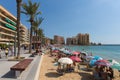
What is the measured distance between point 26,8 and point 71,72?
21.5 metres

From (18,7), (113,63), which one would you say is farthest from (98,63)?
(18,7)

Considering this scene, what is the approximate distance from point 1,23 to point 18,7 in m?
52.5

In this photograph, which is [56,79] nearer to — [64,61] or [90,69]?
[64,61]

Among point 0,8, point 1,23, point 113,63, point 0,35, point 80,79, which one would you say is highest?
point 0,8

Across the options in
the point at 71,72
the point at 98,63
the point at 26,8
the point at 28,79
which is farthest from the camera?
the point at 26,8

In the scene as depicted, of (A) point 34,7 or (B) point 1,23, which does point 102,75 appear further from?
(B) point 1,23

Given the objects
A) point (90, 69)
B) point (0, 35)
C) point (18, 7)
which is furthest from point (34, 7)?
point (0, 35)

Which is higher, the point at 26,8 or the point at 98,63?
the point at 26,8

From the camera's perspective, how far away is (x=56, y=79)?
13055 millimetres

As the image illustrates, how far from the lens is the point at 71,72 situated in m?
16.1

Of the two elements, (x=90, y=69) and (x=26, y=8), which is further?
(x=26, y=8)

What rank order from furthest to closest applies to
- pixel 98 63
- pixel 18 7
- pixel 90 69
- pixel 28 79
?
pixel 18 7, pixel 90 69, pixel 98 63, pixel 28 79

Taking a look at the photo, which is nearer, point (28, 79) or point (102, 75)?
point (28, 79)

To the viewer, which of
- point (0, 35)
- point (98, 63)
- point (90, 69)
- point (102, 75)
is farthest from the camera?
point (0, 35)
